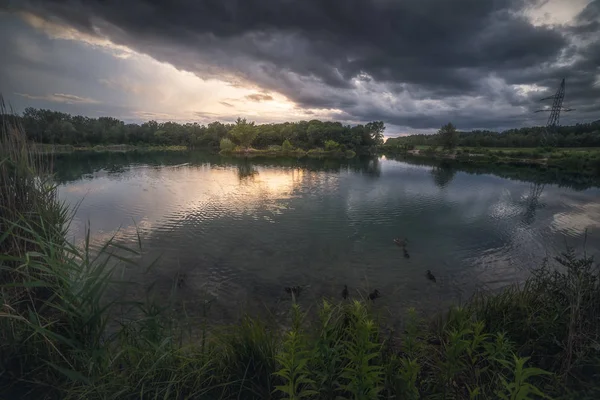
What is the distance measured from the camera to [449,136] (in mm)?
103875

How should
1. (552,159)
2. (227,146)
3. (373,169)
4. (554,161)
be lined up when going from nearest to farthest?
1. (373,169)
2. (554,161)
3. (552,159)
4. (227,146)

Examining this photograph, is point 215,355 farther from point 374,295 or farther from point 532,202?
point 532,202

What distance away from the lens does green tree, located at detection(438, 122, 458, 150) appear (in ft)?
338

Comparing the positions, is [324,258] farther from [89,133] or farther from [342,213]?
[89,133]

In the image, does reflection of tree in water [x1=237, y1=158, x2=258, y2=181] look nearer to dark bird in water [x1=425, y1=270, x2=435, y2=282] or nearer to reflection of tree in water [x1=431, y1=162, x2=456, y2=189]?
reflection of tree in water [x1=431, y1=162, x2=456, y2=189]

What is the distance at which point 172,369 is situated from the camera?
338 cm

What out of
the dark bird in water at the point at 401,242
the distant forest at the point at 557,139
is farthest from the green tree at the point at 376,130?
the dark bird in water at the point at 401,242

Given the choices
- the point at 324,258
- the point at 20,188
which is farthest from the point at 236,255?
the point at 20,188

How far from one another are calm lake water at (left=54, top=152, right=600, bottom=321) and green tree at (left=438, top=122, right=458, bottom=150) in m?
83.9

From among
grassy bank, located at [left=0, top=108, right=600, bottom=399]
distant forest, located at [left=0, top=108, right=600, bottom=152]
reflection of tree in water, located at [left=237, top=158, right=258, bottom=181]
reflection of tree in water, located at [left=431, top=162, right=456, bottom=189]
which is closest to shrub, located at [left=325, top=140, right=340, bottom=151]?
distant forest, located at [left=0, top=108, right=600, bottom=152]

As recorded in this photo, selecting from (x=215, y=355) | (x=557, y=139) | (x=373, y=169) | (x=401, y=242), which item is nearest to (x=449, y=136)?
(x=557, y=139)

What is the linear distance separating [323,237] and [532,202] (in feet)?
78.3

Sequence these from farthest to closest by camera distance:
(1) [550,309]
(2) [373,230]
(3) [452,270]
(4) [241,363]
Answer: (2) [373,230]
(3) [452,270]
(1) [550,309]
(4) [241,363]

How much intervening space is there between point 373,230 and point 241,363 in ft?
43.5
